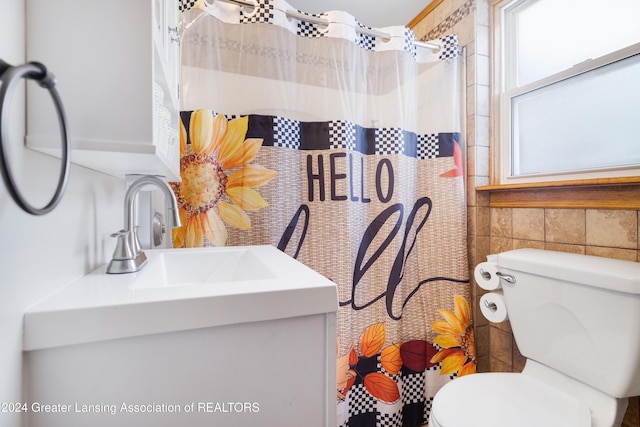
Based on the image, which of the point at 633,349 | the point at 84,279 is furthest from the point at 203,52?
the point at 633,349

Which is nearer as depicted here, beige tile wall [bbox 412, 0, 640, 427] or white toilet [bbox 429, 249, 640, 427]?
white toilet [bbox 429, 249, 640, 427]

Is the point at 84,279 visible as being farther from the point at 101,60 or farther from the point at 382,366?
the point at 382,366

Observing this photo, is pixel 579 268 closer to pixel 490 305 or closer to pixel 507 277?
pixel 507 277

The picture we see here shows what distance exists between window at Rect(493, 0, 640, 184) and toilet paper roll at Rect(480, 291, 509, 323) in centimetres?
56

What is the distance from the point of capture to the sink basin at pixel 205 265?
2.72 ft

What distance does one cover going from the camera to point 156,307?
43cm

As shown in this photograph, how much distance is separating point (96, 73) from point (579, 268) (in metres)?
1.30

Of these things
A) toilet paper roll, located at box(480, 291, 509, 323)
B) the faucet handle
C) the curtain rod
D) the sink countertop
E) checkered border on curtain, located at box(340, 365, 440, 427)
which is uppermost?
the curtain rod

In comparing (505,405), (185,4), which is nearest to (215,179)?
(185,4)

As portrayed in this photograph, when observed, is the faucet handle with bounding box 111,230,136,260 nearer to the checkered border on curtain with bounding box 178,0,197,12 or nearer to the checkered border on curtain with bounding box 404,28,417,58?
the checkered border on curtain with bounding box 178,0,197,12

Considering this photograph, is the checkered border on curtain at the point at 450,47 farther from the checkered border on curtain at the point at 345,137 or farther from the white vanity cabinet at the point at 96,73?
the white vanity cabinet at the point at 96,73

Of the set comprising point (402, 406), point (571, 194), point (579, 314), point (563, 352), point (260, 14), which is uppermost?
point (260, 14)

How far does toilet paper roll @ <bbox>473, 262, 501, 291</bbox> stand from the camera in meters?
1.19

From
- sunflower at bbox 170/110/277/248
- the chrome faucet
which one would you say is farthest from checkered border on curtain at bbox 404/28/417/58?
the chrome faucet
